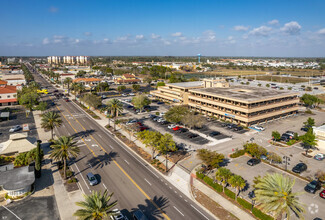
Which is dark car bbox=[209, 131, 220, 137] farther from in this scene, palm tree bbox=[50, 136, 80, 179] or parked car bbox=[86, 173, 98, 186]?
palm tree bbox=[50, 136, 80, 179]

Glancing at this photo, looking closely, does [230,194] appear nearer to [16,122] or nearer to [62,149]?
[62,149]

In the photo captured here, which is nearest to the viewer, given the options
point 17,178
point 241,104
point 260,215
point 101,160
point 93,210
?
point 93,210

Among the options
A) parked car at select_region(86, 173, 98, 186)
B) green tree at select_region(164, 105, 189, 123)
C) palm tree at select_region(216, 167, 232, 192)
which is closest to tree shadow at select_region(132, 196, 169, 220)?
palm tree at select_region(216, 167, 232, 192)

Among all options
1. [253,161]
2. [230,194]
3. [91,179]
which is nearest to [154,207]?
[230,194]

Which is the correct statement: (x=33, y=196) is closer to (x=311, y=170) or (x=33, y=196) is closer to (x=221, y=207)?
(x=221, y=207)

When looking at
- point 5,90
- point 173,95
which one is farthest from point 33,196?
point 5,90

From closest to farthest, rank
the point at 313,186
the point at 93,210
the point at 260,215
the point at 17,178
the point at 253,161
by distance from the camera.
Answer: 1. the point at 93,210
2. the point at 260,215
3. the point at 17,178
4. the point at 313,186
5. the point at 253,161

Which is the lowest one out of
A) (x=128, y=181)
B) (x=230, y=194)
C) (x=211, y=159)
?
(x=128, y=181)
